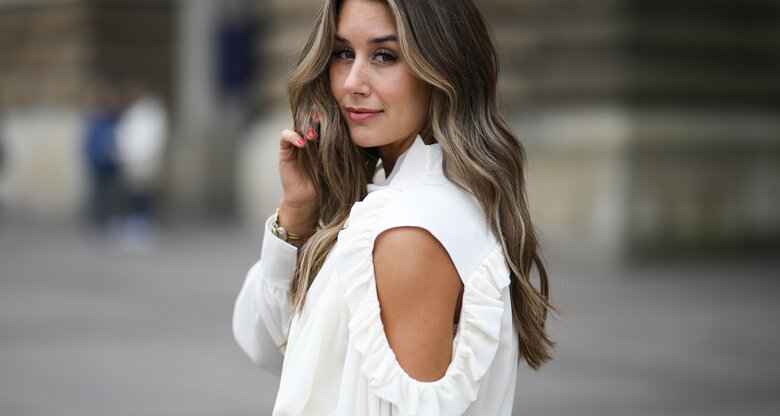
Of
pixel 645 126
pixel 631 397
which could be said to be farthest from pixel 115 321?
pixel 645 126

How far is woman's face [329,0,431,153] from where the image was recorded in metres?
2.31

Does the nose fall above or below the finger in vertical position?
above

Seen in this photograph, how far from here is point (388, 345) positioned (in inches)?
84.3

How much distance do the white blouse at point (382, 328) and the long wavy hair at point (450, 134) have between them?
0.17 ft

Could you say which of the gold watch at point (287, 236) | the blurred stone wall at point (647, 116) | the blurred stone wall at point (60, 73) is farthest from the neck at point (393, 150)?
the blurred stone wall at point (60, 73)

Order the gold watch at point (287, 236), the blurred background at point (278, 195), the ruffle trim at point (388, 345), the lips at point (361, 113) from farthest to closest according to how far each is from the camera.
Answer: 1. the blurred background at point (278, 195)
2. the gold watch at point (287, 236)
3. the lips at point (361, 113)
4. the ruffle trim at point (388, 345)

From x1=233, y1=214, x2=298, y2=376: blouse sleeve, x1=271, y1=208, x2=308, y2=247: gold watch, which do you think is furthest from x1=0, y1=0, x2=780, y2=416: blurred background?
x1=271, y1=208, x2=308, y2=247: gold watch

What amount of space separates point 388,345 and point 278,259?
58cm

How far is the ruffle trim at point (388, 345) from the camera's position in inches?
83.4

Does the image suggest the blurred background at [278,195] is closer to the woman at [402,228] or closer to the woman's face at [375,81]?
the woman at [402,228]

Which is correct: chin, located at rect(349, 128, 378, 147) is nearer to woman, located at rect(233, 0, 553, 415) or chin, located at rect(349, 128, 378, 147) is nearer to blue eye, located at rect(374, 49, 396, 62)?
woman, located at rect(233, 0, 553, 415)

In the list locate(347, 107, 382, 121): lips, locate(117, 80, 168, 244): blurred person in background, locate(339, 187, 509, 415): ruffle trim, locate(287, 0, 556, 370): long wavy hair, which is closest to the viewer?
locate(339, 187, 509, 415): ruffle trim

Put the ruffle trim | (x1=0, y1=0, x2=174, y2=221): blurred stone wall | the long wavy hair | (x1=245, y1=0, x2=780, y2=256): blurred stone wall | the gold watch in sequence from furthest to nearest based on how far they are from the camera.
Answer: (x1=0, y1=0, x2=174, y2=221): blurred stone wall → (x1=245, y1=0, x2=780, y2=256): blurred stone wall → the gold watch → the long wavy hair → the ruffle trim

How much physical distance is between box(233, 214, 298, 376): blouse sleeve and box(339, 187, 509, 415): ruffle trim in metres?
0.42
